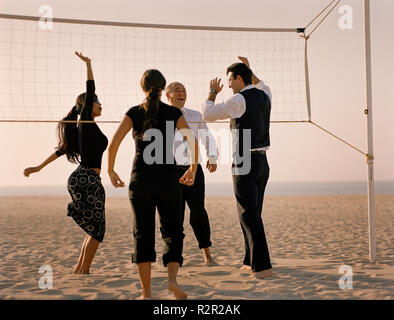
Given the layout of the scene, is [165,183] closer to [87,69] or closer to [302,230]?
[87,69]

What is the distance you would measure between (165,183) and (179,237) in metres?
0.41

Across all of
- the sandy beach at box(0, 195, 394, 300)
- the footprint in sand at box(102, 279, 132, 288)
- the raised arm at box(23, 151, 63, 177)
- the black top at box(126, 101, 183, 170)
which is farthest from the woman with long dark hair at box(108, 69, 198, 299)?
the raised arm at box(23, 151, 63, 177)

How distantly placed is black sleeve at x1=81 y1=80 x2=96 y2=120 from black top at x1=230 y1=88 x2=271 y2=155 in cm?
122

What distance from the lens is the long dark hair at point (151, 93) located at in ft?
9.77

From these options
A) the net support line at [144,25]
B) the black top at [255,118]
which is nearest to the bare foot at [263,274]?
the black top at [255,118]

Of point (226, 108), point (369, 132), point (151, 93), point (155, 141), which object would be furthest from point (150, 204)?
point (369, 132)

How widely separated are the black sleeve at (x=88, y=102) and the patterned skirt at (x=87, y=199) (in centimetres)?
45

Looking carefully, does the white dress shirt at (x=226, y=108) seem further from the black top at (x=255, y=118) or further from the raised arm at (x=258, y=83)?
the raised arm at (x=258, y=83)

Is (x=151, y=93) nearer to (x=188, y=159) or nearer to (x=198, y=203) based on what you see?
(x=188, y=159)

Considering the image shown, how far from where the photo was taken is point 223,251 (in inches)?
210

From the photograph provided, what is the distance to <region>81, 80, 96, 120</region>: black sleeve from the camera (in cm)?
374

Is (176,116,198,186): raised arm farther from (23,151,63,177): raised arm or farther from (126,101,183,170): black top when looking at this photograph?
(23,151,63,177): raised arm

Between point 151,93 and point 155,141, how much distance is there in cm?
33
